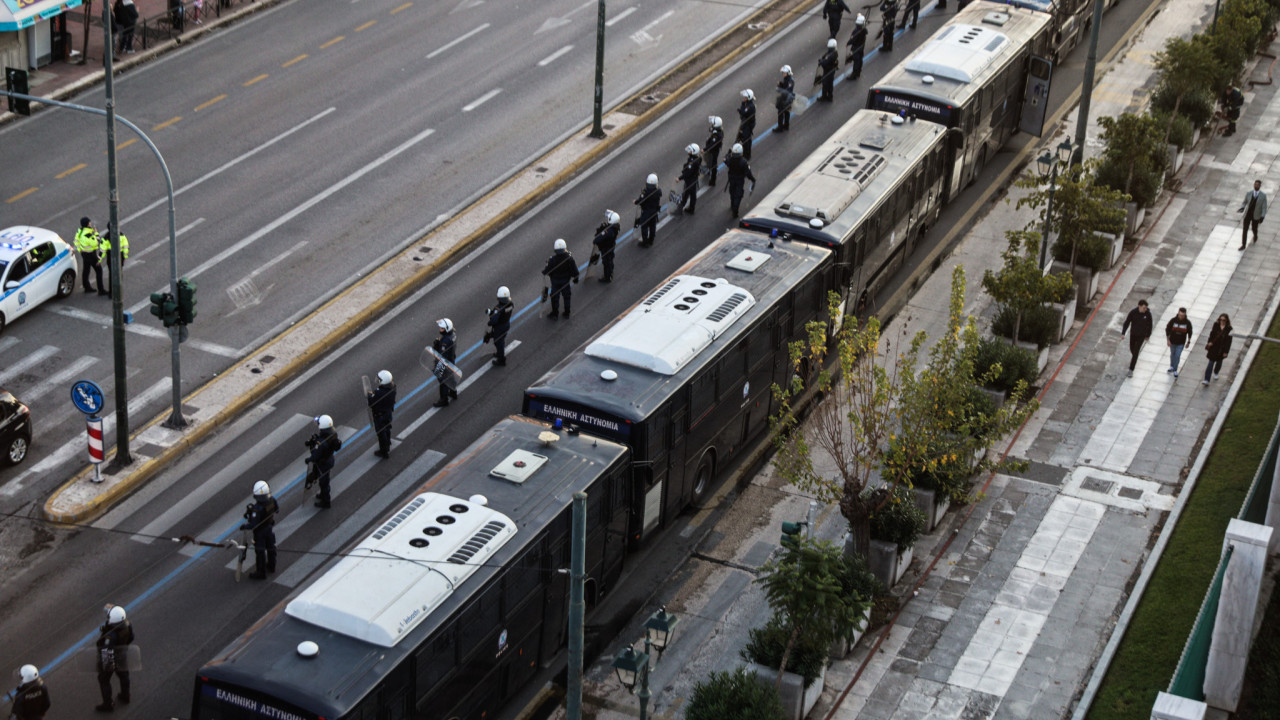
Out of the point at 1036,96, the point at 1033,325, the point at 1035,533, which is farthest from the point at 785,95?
the point at 1035,533

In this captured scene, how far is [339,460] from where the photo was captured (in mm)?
29312

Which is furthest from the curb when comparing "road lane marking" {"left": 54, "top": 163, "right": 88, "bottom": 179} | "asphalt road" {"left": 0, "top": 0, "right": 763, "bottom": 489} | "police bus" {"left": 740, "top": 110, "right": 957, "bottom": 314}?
"police bus" {"left": 740, "top": 110, "right": 957, "bottom": 314}

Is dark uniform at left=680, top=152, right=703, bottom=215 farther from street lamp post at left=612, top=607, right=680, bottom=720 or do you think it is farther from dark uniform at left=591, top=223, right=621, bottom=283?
street lamp post at left=612, top=607, right=680, bottom=720

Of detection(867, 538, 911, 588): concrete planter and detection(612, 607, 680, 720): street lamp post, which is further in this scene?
detection(867, 538, 911, 588): concrete planter

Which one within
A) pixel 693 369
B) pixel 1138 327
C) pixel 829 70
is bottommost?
pixel 1138 327

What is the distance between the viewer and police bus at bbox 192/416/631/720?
19.2 metres

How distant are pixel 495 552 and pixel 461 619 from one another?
1138mm

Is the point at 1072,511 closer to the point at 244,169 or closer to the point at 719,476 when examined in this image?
the point at 719,476

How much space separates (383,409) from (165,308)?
164 inches

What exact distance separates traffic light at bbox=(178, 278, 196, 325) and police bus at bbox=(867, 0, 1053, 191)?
15970mm

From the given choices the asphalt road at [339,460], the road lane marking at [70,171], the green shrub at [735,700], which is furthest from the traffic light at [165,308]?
the green shrub at [735,700]

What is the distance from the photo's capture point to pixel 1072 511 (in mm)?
28438

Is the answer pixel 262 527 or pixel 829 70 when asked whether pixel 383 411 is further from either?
pixel 829 70

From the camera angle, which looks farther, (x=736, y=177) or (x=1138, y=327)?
(x=736, y=177)
